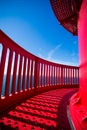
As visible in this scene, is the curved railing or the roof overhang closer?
the curved railing

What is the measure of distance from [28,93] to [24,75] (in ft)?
2.03

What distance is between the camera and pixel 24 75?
9.78 feet

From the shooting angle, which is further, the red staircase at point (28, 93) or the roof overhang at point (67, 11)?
the roof overhang at point (67, 11)

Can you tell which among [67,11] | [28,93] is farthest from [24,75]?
[67,11]

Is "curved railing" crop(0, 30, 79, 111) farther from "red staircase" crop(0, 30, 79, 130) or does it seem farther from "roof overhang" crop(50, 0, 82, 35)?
"roof overhang" crop(50, 0, 82, 35)

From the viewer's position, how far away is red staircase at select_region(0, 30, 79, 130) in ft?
4.98

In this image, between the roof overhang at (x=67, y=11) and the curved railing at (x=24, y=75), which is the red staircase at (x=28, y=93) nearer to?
the curved railing at (x=24, y=75)

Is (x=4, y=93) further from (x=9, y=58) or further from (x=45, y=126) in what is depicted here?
(x=45, y=126)

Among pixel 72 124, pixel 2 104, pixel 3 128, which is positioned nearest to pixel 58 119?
pixel 72 124

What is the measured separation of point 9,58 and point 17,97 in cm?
98

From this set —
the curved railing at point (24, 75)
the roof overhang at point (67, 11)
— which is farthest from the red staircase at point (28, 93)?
the roof overhang at point (67, 11)

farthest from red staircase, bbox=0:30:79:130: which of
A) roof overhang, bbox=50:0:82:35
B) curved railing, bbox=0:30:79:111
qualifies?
roof overhang, bbox=50:0:82:35

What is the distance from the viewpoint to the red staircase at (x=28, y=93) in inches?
59.7

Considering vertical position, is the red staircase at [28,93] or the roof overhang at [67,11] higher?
the roof overhang at [67,11]
